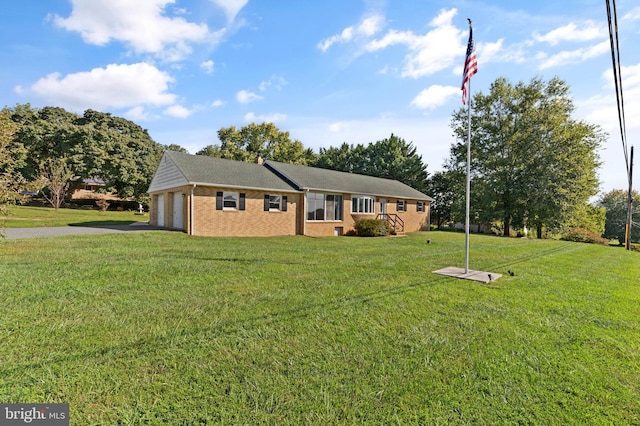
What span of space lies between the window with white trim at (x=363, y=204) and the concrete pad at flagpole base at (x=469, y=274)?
13.3m

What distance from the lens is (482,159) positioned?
Result: 29.5 m

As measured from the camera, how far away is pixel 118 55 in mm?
12578

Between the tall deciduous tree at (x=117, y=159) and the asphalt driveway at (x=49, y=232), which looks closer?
the asphalt driveway at (x=49, y=232)

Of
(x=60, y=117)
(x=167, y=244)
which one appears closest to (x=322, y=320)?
(x=167, y=244)

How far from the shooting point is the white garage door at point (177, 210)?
1730cm

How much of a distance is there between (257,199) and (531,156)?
25075mm

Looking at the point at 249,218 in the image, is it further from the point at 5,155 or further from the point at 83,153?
the point at 83,153

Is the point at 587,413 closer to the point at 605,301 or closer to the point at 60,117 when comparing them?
the point at 605,301

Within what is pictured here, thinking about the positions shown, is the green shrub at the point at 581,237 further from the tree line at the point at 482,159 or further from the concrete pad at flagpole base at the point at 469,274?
the concrete pad at flagpole base at the point at 469,274

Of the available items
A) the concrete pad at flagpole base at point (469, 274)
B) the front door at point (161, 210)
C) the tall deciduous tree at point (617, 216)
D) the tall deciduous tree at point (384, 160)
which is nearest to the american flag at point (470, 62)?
the concrete pad at flagpole base at point (469, 274)

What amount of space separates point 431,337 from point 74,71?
21.2m

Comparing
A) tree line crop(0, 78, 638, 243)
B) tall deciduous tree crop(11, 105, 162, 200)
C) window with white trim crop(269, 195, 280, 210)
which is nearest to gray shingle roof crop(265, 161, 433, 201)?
window with white trim crop(269, 195, 280, 210)

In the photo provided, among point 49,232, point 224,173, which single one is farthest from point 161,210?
point 49,232

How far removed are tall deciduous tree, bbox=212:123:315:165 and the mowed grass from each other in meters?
37.6
